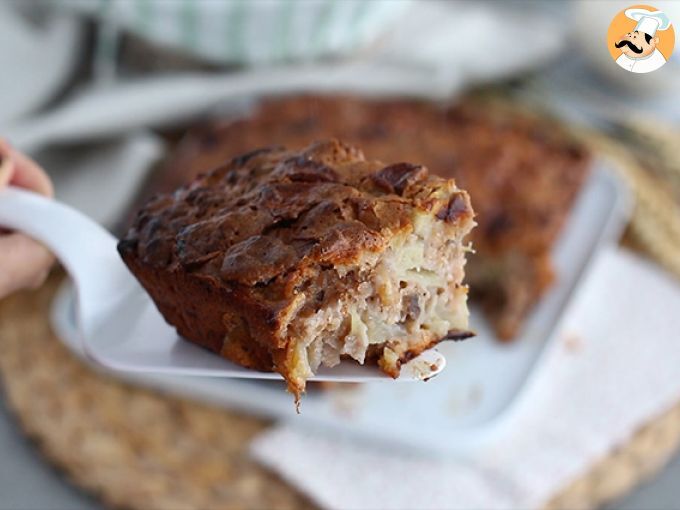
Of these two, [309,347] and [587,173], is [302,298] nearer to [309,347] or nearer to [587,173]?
[309,347]

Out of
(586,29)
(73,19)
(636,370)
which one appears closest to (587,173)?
(586,29)

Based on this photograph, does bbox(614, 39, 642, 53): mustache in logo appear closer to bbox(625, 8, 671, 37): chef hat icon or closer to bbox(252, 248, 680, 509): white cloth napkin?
bbox(625, 8, 671, 37): chef hat icon

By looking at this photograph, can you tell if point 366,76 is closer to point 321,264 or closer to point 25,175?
point 25,175

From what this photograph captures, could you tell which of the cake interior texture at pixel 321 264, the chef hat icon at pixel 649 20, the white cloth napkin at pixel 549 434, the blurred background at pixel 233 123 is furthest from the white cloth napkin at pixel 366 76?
the chef hat icon at pixel 649 20

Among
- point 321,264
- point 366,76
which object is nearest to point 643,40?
point 321,264

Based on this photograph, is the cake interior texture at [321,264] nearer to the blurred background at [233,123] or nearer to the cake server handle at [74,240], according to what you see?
the cake server handle at [74,240]
